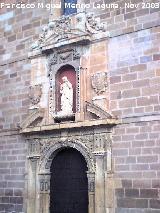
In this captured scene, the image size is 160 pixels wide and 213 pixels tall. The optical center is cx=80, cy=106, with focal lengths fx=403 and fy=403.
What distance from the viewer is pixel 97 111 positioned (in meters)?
8.60

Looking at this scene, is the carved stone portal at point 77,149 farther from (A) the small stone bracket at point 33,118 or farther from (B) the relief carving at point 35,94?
(B) the relief carving at point 35,94

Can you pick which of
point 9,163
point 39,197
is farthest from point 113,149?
point 9,163

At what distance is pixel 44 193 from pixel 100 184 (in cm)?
161

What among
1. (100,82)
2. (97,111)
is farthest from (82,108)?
(100,82)

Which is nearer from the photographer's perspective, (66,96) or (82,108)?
(82,108)

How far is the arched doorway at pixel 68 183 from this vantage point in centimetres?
887

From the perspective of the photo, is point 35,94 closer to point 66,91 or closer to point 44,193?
point 66,91

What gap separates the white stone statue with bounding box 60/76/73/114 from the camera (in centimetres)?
920

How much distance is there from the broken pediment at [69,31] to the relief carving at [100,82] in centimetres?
87

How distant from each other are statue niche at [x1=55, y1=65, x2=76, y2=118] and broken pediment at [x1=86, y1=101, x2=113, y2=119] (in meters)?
0.50

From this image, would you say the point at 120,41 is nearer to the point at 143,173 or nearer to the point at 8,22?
the point at 143,173

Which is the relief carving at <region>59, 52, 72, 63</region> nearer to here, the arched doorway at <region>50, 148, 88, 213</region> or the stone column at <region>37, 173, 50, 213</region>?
the arched doorway at <region>50, 148, 88, 213</region>

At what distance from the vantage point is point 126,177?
8.09 meters

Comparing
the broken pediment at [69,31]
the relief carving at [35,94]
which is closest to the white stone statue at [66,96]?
the relief carving at [35,94]
